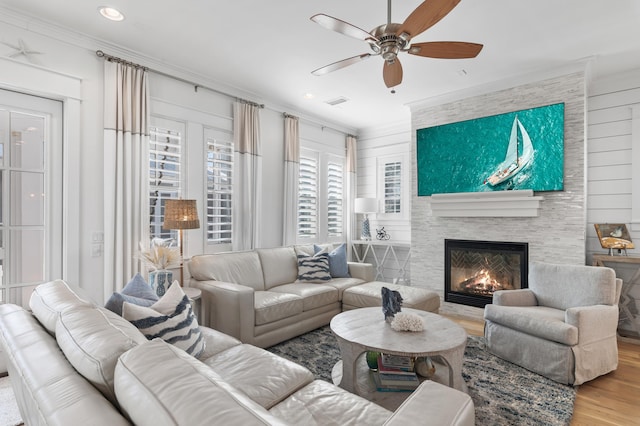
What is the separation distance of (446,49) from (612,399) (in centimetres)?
269

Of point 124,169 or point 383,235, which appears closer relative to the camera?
point 124,169

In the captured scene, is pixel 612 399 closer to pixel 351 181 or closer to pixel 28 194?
pixel 351 181

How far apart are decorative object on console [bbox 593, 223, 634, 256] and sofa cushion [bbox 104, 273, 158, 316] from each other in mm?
4282

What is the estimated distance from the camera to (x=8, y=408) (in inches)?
84.9

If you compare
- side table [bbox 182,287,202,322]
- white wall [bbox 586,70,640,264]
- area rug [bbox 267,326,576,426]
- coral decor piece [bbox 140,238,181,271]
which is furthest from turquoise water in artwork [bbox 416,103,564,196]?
coral decor piece [bbox 140,238,181,271]

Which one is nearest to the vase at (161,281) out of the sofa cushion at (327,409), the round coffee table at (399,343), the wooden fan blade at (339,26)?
the round coffee table at (399,343)

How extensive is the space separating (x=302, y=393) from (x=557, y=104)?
3.89 meters

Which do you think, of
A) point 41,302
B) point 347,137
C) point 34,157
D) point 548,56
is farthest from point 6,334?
point 347,137

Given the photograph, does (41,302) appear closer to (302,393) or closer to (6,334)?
(6,334)

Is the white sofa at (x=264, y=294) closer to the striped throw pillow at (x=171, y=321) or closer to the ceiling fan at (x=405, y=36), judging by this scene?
the striped throw pillow at (x=171, y=321)

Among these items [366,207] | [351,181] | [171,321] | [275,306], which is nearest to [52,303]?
[171,321]

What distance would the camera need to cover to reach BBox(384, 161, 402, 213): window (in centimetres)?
566

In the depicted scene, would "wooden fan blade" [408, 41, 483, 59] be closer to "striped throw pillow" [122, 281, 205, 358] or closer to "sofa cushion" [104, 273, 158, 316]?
"striped throw pillow" [122, 281, 205, 358]

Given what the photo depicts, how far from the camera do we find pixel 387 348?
208cm
